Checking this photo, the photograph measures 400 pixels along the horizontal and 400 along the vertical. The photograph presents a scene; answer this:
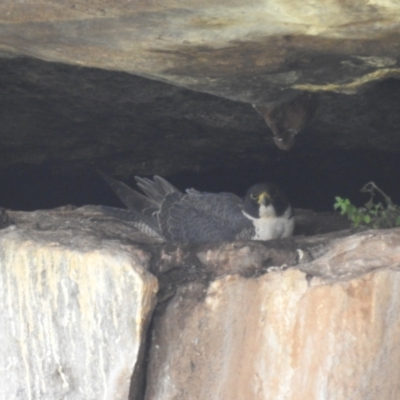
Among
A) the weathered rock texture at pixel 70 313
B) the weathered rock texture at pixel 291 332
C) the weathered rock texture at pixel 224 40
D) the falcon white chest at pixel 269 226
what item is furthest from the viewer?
the falcon white chest at pixel 269 226

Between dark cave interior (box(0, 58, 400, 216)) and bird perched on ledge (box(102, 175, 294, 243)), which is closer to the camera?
bird perched on ledge (box(102, 175, 294, 243))

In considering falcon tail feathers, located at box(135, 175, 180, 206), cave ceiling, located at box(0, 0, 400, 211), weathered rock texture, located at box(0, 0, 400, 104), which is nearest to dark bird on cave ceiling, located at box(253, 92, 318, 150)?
cave ceiling, located at box(0, 0, 400, 211)

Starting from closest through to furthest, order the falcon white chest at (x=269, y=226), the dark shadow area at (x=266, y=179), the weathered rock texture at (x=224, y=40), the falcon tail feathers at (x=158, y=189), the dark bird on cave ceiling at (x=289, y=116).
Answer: the weathered rock texture at (x=224, y=40)
the dark bird on cave ceiling at (x=289, y=116)
the falcon white chest at (x=269, y=226)
the falcon tail feathers at (x=158, y=189)
the dark shadow area at (x=266, y=179)

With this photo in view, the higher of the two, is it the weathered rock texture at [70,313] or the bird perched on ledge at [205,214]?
the bird perched on ledge at [205,214]

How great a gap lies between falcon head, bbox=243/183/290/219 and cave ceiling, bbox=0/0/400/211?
366 mm

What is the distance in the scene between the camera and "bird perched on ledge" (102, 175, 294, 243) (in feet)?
12.7

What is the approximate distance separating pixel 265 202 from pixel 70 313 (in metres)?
1.18

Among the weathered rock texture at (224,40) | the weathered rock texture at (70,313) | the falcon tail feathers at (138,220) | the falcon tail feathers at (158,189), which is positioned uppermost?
the weathered rock texture at (224,40)

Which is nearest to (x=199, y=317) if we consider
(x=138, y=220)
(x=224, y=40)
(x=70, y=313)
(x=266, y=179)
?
Answer: (x=70, y=313)

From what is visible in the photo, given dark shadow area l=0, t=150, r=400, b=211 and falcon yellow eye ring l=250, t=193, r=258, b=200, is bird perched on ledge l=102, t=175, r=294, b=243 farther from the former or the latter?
dark shadow area l=0, t=150, r=400, b=211

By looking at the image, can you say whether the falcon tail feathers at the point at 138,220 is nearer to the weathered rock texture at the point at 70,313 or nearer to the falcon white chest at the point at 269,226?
the weathered rock texture at the point at 70,313

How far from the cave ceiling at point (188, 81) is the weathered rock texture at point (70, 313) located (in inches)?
31.0

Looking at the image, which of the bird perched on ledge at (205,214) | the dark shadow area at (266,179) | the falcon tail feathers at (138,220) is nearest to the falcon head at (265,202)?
the bird perched on ledge at (205,214)

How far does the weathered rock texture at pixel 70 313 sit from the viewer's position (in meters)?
3.26
